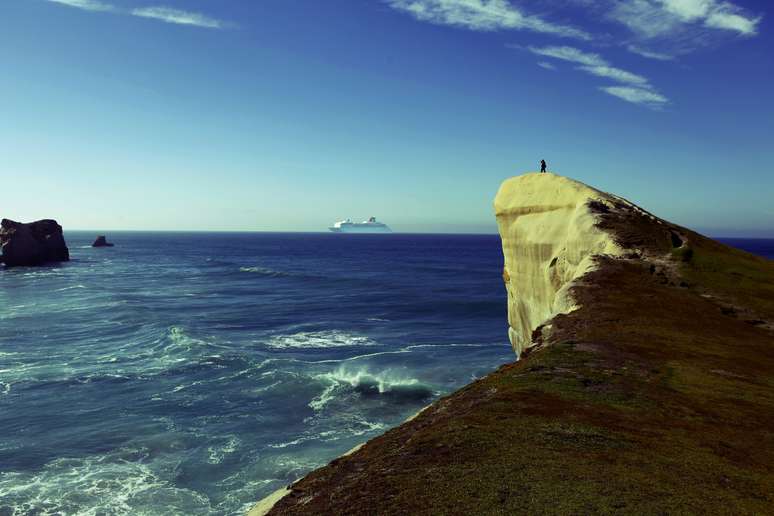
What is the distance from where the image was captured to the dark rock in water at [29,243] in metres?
131

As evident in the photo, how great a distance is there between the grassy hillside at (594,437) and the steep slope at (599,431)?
0.03 metres

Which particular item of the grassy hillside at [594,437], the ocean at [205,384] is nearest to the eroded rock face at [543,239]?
the ocean at [205,384]

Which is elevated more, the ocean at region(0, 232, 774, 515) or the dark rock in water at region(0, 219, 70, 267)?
the dark rock in water at region(0, 219, 70, 267)

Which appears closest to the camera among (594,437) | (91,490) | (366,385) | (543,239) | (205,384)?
(594,437)

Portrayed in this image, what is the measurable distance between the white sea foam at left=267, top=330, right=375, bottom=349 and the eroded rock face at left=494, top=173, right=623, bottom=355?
16.7 metres

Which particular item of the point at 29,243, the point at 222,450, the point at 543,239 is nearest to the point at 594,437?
the point at 222,450

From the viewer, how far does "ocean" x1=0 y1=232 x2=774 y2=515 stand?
23.2 meters

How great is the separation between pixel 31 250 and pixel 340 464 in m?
154

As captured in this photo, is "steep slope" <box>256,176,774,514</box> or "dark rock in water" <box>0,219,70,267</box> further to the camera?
"dark rock in water" <box>0,219,70,267</box>

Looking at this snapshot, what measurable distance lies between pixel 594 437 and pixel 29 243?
516 feet

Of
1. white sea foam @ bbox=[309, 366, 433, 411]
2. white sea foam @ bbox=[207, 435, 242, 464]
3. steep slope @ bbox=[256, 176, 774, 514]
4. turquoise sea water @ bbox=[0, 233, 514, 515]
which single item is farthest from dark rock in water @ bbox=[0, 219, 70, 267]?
steep slope @ bbox=[256, 176, 774, 514]

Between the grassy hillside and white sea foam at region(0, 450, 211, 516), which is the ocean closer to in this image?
white sea foam at region(0, 450, 211, 516)

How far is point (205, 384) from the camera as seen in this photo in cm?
3659

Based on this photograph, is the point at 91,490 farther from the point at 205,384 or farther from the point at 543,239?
the point at 543,239
